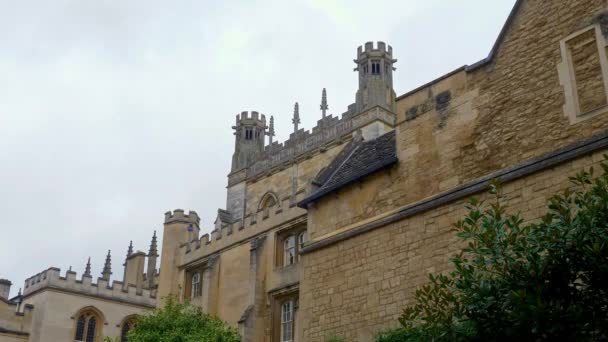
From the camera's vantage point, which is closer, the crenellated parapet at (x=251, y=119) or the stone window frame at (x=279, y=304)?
the stone window frame at (x=279, y=304)

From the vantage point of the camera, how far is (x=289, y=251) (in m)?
30.5

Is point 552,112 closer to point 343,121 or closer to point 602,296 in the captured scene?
point 602,296

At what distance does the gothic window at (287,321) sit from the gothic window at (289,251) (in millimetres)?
1548

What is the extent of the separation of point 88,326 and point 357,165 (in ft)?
95.0

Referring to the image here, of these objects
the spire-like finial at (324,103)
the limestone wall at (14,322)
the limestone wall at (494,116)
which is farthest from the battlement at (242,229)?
the spire-like finial at (324,103)

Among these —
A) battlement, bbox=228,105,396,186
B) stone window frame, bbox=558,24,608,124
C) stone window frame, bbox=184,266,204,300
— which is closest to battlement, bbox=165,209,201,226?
stone window frame, bbox=184,266,204,300

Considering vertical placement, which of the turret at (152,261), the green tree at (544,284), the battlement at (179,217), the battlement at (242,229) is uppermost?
the turret at (152,261)

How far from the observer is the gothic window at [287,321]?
28647 mm

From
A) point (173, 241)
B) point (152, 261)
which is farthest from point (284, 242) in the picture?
point (152, 261)

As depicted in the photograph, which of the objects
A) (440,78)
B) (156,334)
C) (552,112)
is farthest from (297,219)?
(552,112)

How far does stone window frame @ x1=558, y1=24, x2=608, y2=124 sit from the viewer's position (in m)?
13.4

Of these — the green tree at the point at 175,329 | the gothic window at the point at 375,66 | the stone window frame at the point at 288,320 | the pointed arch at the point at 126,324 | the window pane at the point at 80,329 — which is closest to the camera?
the green tree at the point at 175,329

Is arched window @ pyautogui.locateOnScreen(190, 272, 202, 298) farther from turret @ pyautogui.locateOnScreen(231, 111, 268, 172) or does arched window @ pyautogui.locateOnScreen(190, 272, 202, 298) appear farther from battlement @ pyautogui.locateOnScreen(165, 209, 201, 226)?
turret @ pyautogui.locateOnScreen(231, 111, 268, 172)

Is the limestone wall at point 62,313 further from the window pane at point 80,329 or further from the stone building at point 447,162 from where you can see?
the stone building at point 447,162
